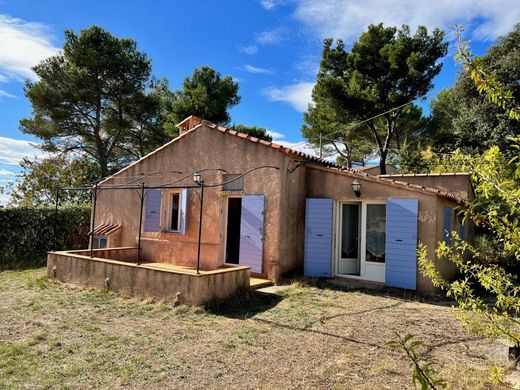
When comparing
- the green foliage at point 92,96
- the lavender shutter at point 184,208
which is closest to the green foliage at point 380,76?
the green foliage at point 92,96

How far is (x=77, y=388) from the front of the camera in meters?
4.70

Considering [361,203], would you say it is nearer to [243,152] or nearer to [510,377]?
[243,152]

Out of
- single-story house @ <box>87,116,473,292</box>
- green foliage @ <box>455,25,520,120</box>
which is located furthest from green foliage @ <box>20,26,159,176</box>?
green foliage @ <box>455,25,520,120</box>

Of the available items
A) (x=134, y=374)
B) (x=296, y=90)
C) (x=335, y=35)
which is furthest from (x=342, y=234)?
(x=296, y=90)

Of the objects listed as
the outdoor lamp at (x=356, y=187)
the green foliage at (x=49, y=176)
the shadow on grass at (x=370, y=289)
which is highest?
the green foliage at (x=49, y=176)

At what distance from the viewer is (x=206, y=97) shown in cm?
2534

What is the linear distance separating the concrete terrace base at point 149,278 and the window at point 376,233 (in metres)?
3.95

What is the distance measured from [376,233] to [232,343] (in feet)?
20.5

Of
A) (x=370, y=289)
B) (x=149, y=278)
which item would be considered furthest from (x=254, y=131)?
(x=149, y=278)

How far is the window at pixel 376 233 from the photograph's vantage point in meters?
10.9

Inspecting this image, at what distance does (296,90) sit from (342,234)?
767 inches

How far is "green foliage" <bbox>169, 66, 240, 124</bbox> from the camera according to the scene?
2494 centimetres

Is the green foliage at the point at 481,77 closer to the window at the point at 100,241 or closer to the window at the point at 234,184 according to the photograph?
the window at the point at 234,184

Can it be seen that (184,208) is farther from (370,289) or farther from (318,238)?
(370,289)
